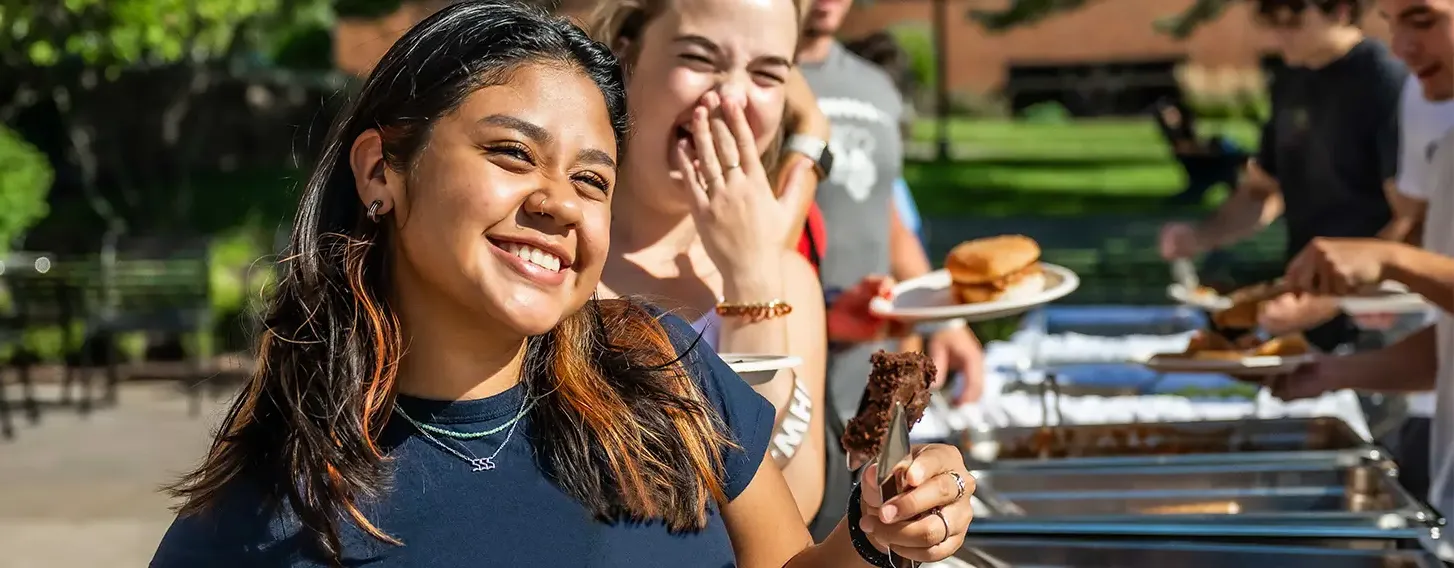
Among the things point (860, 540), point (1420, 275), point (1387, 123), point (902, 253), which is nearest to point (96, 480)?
point (902, 253)

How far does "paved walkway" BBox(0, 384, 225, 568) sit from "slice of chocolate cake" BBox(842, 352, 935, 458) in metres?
4.11

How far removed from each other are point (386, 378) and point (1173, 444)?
1.92m

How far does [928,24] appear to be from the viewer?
129 feet

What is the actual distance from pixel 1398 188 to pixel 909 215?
4.13 ft

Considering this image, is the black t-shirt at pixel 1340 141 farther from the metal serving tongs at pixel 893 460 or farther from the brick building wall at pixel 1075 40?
the brick building wall at pixel 1075 40

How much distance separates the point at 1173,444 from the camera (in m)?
3.03

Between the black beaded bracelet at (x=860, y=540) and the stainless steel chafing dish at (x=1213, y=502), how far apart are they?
0.98m

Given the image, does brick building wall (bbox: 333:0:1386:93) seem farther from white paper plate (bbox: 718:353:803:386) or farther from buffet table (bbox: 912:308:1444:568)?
white paper plate (bbox: 718:353:803:386)

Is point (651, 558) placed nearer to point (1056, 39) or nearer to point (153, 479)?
point (153, 479)

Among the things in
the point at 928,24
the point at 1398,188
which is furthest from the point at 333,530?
the point at 928,24

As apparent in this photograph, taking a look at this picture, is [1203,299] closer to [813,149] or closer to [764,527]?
[813,149]

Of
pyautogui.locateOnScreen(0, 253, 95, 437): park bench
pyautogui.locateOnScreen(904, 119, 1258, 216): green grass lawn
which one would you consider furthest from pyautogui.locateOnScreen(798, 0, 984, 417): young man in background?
pyautogui.locateOnScreen(904, 119, 1258, 216): green grass lawn

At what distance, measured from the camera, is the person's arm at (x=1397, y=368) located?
3092 mm

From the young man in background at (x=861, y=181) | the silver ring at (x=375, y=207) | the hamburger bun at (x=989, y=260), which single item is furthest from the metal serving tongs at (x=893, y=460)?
the young man in background at (x=861, y=181)
